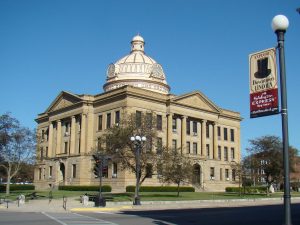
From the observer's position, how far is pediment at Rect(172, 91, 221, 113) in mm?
81562

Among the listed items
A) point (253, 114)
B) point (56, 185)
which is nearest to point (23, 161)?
point (56, 185)

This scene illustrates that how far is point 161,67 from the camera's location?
91000 mm

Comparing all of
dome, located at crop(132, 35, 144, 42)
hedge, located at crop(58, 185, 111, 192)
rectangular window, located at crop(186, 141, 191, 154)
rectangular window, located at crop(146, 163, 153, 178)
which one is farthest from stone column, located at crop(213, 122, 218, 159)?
rectangular window, located at crop(146, 163, 153, 178)

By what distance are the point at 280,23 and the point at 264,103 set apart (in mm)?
2154

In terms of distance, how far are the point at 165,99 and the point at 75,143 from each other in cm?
1905

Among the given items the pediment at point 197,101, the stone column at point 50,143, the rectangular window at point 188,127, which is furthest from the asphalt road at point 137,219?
the stone column at point 50,143

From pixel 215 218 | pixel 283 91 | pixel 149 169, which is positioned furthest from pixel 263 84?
pixel 149 169

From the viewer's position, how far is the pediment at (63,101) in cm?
8259

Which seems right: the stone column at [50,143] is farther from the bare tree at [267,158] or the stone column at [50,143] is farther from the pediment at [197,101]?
the bare tree at [267,158]

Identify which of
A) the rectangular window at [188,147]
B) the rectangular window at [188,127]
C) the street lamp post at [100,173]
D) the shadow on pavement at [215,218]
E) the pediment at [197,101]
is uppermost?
the pediment at [197,101]

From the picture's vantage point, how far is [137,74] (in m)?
86.6

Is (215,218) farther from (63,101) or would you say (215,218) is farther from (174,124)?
(63,101)

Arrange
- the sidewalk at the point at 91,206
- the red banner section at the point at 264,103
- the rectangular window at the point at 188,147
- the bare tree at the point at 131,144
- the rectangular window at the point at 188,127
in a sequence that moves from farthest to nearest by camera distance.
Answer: the rectangular window at the point at 188,127
the rectangular window at the point at 188,147
the bare tree at the point at 131,144
the sidewalk at the point at 91,206
the red banner section at the point at 264,103

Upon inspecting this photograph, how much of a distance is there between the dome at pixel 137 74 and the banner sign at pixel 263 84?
73013 mm
